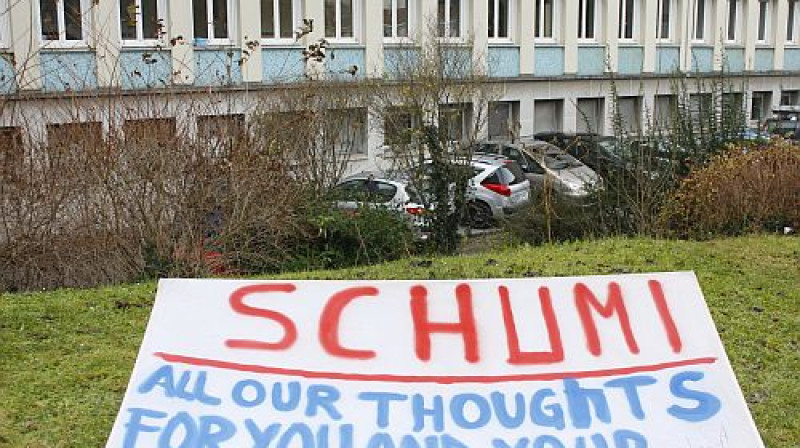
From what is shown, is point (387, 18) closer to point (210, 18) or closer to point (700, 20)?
point (210, 18)

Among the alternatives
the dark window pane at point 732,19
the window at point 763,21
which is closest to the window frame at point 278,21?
the dark window pane at point 732,19

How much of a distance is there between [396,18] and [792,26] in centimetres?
1977

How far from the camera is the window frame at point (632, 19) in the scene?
3183cm

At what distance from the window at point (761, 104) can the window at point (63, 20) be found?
25157mm

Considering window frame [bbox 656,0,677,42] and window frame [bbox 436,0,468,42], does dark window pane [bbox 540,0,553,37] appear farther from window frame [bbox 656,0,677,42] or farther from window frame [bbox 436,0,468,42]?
window frame [bbox 656,0,677,42]

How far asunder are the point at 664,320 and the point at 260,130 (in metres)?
8.96

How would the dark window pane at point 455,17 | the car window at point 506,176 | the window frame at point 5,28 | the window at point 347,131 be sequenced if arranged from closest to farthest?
the window at point 347,131, the car window at point 506,176, the window frame at point 5,28, the dark window pane at point 455,17

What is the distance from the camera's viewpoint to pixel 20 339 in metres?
6.32

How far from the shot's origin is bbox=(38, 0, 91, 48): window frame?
20473 mm

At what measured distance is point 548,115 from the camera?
30.9 m

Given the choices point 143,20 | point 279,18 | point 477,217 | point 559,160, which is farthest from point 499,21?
point 477,217

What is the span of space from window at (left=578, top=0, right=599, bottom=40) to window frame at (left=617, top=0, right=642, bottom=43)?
878mm

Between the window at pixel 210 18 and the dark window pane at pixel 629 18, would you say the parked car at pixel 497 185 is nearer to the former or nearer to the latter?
the window at pixel 210 18

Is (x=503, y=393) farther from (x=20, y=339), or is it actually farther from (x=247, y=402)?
(x=20, y=339)
